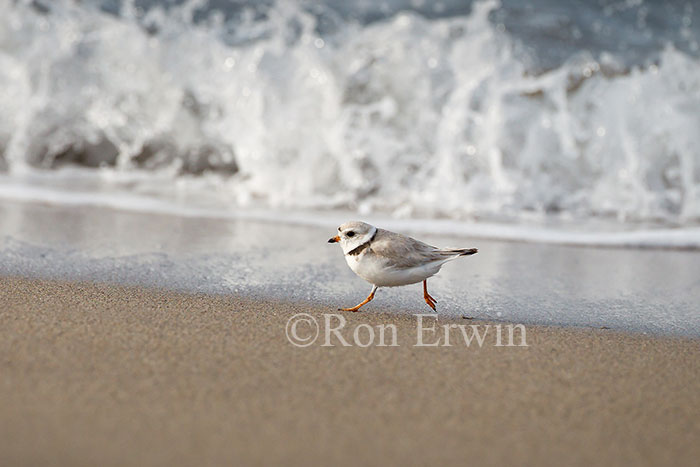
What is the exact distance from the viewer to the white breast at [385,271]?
257cm

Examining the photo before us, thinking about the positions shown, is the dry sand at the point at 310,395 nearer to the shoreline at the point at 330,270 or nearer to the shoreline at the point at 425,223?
the shoreline at the point at 330,270

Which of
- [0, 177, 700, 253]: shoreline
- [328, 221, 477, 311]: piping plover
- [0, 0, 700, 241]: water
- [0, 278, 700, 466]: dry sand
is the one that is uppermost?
[0, 0, 700, 241]: water

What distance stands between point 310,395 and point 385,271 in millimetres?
780

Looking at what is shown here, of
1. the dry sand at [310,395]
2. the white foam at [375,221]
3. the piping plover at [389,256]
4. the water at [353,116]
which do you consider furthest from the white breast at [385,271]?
the water at [353,116]

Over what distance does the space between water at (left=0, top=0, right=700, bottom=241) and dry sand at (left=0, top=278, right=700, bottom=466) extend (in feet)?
7.96

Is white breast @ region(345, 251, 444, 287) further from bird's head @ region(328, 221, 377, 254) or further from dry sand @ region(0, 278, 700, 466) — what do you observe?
dry sand @ region(0, 278, 700, 466)

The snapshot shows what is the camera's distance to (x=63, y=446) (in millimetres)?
1536

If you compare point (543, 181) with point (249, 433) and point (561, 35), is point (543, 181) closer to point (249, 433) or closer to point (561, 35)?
point (561, 35)

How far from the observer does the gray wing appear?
256 centimetres

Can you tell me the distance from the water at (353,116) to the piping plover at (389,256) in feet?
6.78

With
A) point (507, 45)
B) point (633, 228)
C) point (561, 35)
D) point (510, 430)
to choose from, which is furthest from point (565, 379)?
point (561, 35)

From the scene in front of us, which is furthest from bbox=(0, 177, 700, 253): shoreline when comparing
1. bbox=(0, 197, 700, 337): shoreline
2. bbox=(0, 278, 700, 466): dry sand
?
bbox=(0, 278, 700, 466): dry sand

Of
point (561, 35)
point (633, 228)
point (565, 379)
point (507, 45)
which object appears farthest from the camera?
point (561, 35)

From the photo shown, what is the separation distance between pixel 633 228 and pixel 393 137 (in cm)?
206
